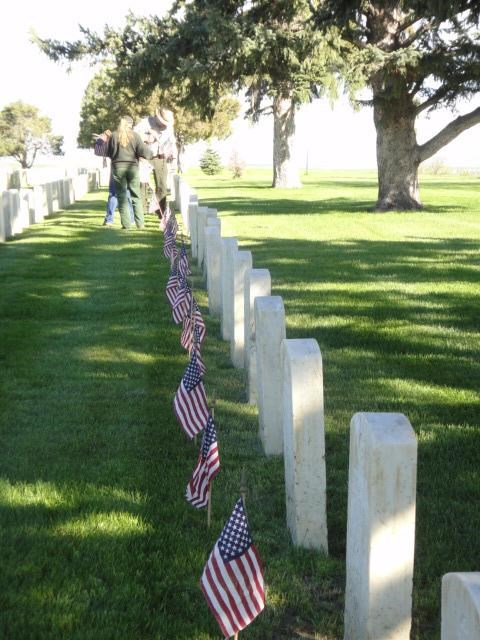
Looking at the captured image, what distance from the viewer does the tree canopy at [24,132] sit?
8819 cm

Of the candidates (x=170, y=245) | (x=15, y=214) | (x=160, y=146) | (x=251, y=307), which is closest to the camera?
(x=251, y=307)

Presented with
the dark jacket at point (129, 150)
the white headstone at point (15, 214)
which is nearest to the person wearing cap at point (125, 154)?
the dark jacket at point (129, 150)

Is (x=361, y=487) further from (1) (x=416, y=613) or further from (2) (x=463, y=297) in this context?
(2) (x=463, y=297)

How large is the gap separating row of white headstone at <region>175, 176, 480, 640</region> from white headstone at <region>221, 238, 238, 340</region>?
1287 mm

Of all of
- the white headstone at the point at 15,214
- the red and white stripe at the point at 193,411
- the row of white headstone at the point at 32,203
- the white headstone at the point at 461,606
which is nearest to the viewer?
the white headstone at the point at 461,606

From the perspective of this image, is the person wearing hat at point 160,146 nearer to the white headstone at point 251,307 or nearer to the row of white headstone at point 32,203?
the row of white headstone at point 32,203

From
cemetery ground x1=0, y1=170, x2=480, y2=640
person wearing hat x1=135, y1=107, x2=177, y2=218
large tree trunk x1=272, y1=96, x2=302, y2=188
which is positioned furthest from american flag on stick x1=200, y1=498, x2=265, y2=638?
large tree trunk x1=272, y1=96, x2=302, y2=188

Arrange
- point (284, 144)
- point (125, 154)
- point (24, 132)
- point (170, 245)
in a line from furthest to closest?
point (24, 132)
point (284, 144)
point (125, 154)
point (170, 245)

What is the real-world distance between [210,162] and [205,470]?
74.4m

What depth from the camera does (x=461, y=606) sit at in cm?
221

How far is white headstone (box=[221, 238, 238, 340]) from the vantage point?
27.0ft

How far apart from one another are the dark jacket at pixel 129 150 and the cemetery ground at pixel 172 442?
17.0ft

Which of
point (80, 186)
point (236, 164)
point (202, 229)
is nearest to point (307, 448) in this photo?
point (202, 229)

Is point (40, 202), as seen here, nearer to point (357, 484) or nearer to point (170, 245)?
point (170, 245)
